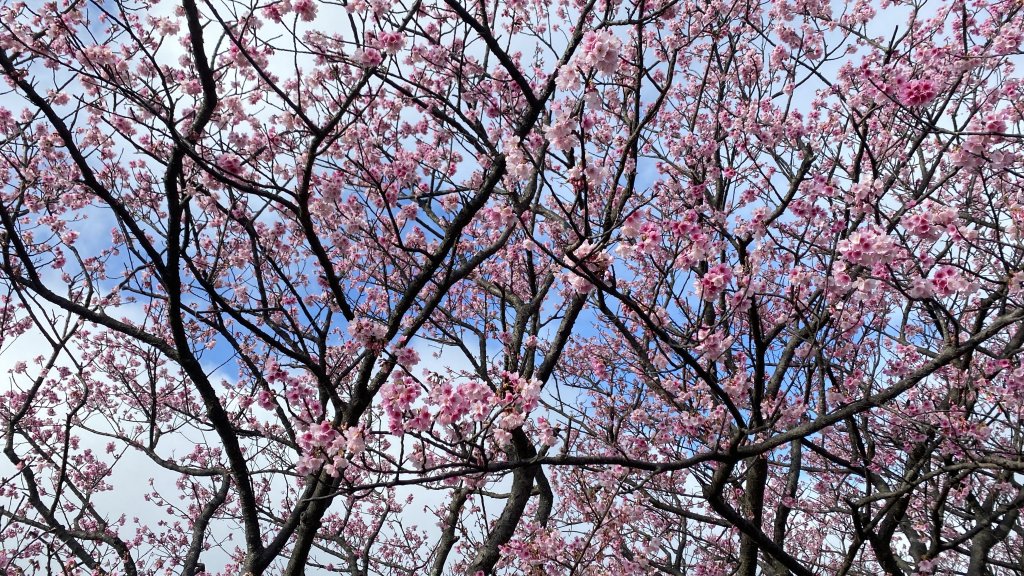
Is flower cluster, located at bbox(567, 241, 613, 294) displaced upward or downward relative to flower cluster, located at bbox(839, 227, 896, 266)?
downward

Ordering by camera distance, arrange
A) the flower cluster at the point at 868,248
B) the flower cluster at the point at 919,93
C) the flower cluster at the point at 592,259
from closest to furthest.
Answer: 1. the flower cluster at the point at 592,259
2. the flower cluster at the point at 868,248
3. the flower cluster at the point at 919,93

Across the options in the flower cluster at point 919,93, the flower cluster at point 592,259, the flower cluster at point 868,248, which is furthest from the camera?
the flower cluster at point 919,93

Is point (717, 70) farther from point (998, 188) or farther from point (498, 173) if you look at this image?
point (498, 173)

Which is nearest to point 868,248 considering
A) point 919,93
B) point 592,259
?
point 919,93

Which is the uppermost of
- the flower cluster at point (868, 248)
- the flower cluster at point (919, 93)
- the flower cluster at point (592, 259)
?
the flower cluster at point (919, 93)

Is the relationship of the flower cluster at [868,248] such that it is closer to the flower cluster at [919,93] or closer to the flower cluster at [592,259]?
the flower cluster at [919,93]

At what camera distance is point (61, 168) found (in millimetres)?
6891

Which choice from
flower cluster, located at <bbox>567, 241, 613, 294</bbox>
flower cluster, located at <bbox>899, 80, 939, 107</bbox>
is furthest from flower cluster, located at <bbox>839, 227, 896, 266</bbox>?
flower cluster, located at <bbox>567, 241, 613, 294</bbox>

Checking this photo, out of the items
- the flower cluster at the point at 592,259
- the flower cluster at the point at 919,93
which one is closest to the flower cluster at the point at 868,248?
the flower cluster at the point at 919,93

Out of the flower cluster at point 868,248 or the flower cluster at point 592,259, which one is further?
the flower cluster at point 868,248

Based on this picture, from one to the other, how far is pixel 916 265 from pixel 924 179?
10.1 ft

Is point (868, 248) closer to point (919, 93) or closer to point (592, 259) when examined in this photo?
point (919, 93)

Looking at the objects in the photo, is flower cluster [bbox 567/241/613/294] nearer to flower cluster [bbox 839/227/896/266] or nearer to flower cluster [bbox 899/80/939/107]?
flower cluster [bbox 839/227/896/266]

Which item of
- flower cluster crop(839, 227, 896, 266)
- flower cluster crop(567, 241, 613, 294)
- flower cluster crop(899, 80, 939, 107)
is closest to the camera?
flower cluster crop(567, 241, 613, 294)
